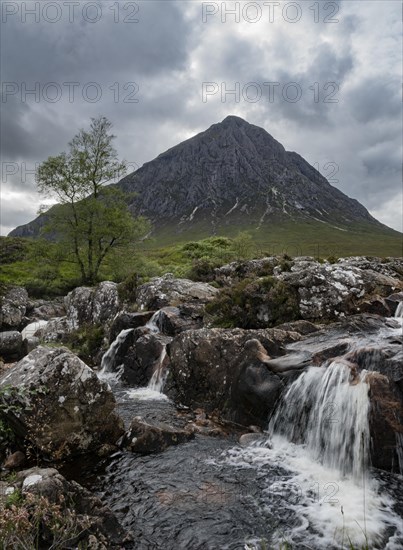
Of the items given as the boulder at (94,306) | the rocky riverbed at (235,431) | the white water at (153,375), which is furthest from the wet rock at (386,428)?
the boulder at (94,306)

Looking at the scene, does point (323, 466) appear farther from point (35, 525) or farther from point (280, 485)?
point (35, 525)

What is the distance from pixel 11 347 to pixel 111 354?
9680 millimetres

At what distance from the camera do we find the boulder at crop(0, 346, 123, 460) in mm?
10211

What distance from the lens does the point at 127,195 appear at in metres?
40.9

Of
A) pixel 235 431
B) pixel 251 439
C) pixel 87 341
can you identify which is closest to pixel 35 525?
pixel 251 439

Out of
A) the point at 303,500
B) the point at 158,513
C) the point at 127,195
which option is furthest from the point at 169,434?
the point at 127,195

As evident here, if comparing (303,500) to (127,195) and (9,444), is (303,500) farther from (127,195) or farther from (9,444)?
(127,195)

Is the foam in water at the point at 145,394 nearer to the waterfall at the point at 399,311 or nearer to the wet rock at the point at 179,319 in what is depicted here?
the wet rock at the point at 179,319

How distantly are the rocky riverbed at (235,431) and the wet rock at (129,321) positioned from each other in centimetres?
359

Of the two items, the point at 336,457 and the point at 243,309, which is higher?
the point at 243,309

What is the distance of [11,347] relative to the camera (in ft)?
87.2

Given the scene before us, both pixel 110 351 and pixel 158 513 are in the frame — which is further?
pixel 110 351

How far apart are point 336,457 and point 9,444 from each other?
30.4ft

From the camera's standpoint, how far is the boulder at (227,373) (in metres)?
13.2
